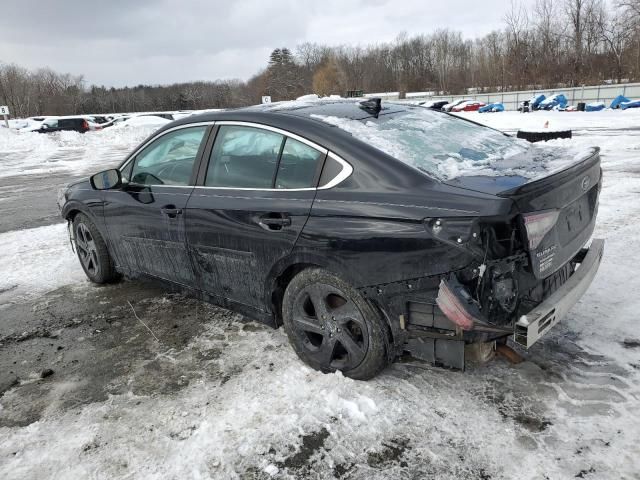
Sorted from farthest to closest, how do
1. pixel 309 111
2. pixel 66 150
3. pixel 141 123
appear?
pixel 141 123 < pixel 66 150 < pixel 309 111

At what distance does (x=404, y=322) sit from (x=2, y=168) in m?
20.8

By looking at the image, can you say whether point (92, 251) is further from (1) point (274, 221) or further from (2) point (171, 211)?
(1) point (274, 221)

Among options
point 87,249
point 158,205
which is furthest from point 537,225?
point 87,249

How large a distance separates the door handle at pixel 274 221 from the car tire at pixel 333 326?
319 mm

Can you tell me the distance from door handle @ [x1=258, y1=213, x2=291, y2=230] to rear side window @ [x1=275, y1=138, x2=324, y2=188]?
0.65 ft

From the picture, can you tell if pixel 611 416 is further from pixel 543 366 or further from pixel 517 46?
pixel 517 46

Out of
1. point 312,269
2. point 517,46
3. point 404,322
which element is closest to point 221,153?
point 312,269

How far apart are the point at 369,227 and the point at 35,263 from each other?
5.05 m

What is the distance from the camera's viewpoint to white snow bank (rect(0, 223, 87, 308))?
5.27 metres

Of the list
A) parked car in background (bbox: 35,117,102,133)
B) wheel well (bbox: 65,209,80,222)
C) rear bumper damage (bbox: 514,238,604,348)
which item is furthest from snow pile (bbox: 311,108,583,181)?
parked car in background (bbox: 35,117,102,133)

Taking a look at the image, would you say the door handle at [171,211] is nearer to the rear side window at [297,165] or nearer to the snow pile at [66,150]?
the rear side window at [297,165]

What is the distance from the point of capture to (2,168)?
19.0m

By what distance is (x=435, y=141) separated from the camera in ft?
10.8

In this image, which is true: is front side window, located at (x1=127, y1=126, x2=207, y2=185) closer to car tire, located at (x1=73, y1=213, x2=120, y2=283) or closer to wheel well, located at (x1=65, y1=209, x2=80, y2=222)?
car tire, located at (x1=73, y1=213, x2=120, y2=283)
